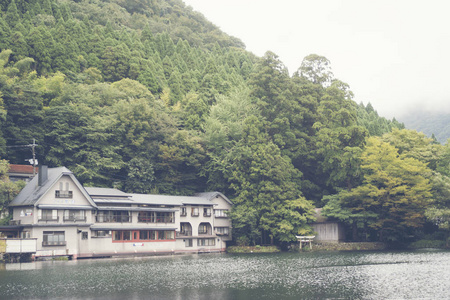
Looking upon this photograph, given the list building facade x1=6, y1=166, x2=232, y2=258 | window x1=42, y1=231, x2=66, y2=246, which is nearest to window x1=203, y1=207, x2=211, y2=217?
building facade x1=6, y1=166, x2=232, y2=258

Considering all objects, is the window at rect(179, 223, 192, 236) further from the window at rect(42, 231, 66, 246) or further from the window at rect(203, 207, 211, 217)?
the window at rect(42, 231, 66, 246)

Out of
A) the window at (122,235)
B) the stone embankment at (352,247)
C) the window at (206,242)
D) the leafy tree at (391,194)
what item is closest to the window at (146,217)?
the window at (122,235)

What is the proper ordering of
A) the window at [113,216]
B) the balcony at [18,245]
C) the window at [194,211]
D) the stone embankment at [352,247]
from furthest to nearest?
the window at [194,211] < the stone embankment at [352,247] < the window at [113,216] < the balcony at [18,245]

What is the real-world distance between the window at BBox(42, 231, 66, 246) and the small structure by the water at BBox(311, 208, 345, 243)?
97.3ft

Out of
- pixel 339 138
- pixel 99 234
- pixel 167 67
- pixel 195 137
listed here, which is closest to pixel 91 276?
pixel 99 234

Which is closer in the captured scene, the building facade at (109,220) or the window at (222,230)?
the building facade at (109,220)

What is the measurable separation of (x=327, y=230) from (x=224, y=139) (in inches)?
714

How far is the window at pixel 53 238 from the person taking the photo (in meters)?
45.4

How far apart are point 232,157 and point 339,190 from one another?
46.5 ft

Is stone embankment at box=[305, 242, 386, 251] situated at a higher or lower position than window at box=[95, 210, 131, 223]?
lower

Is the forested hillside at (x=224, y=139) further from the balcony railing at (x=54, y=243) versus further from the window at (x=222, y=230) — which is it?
the balcony railing at (x=54, y=243)

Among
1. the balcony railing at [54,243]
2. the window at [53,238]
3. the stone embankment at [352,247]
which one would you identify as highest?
the window at [53,238]

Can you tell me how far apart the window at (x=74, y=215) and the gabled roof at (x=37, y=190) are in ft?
4.82

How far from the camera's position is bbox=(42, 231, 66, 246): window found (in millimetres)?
45375
